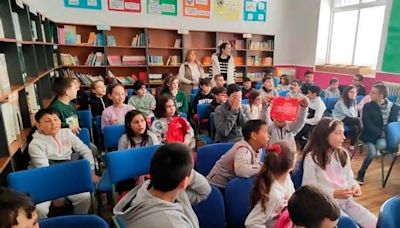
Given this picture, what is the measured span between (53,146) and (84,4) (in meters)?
4.20

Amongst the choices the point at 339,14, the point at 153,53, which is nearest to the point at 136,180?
the point at 153,53

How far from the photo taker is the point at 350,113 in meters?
4.04

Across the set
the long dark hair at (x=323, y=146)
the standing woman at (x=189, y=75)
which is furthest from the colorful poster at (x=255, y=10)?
the long dark hair at (x=323, y=146)

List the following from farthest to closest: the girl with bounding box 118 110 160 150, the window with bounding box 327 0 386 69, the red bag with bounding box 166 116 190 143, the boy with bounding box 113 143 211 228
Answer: the window with bounding box 327 0 386 69 → the red bag with bounding box 166 116 190 143 → the girl with bounding box 118 110 160 150 → the boy with bounding box 113 143 211 228

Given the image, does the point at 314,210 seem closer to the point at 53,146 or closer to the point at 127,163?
the point at 127,163

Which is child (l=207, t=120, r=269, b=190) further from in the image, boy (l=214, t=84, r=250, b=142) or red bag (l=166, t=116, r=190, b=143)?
boy (l=214, t=84, r=250, b=142)

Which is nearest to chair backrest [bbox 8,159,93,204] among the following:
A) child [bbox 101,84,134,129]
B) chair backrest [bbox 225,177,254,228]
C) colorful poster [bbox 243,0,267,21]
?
chair backrest [bbox 225,177,254,228]

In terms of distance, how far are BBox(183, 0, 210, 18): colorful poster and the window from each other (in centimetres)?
317

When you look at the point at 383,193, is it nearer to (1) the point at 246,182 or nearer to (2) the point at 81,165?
(1) the point at 246,182

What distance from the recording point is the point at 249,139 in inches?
76.4

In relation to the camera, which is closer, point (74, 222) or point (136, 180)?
point (74, 222)

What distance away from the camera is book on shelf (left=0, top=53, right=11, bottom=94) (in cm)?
193

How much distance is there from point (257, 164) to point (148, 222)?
1.01 meters

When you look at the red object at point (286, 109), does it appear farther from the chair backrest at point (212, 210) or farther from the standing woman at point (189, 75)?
the standing woman at point (189, 75)
